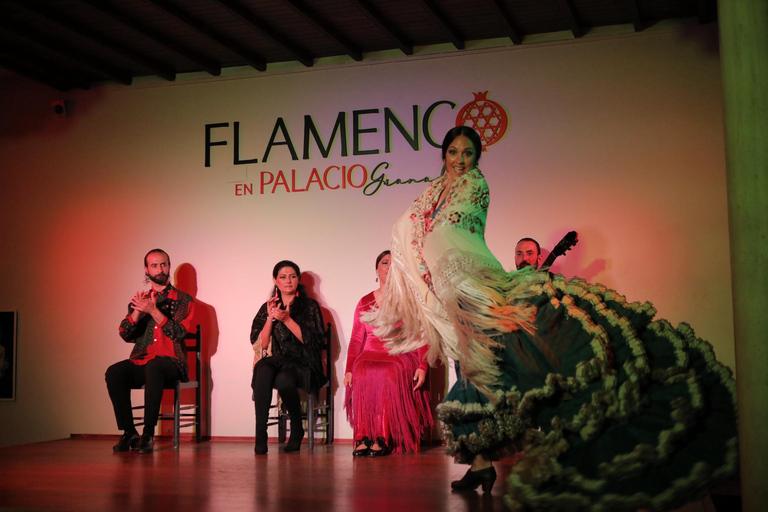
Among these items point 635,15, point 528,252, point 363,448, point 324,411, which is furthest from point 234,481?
point 635,15

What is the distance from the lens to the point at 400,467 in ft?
14.1

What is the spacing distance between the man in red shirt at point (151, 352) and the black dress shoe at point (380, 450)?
4.91 feet

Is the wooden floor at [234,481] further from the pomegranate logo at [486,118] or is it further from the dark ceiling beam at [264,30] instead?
the dark ceiling beam at [264,30]

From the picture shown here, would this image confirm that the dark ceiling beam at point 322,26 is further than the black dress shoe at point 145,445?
Yes

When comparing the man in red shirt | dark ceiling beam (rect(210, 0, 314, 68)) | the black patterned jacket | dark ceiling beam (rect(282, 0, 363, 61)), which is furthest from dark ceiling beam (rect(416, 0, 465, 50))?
the black patterned jacket

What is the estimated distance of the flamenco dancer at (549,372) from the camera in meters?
2.27

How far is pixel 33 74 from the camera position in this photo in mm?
6602

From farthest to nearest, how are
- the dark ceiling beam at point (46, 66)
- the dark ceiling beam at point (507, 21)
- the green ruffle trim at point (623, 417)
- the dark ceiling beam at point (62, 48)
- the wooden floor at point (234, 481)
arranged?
the dark ceiling beam at point (46, 66), the dark ceiling beam at point (62, 48), the dark ceiling beam at point (507, 21), the wooden floor at point (234, 481), the green ruffle trim at point (623, 417)

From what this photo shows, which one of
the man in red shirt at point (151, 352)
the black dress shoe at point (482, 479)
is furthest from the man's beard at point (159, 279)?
the black dress shoe at point (482, 479)

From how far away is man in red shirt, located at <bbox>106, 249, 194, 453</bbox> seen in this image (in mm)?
5371

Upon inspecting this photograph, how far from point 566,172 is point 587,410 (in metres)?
3.65

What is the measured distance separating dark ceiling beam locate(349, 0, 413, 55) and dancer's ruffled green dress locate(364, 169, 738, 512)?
8.81ft

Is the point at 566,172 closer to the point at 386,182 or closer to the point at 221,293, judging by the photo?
the point at 386,182

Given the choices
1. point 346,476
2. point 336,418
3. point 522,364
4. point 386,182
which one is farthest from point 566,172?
point 522,364
